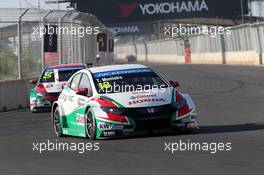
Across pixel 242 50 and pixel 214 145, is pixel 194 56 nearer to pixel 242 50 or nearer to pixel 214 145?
pixel 242 50

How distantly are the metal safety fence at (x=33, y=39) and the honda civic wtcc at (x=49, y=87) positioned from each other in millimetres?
2952

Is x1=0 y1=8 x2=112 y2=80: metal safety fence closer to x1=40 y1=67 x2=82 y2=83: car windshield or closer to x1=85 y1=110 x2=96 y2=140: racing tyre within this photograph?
x1=40 y1=67 x2=82 y2=83: car windshield

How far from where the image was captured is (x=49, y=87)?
74.2 ft

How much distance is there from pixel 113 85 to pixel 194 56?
7322 cm

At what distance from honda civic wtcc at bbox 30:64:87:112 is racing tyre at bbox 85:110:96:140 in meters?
8.73

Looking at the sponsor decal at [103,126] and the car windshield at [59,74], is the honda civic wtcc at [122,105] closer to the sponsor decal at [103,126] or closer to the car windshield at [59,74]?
the sponsor decal at [103,126]

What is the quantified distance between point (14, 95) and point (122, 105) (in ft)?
39.2

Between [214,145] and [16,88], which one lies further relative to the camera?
[16,88]

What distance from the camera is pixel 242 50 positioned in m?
61.1

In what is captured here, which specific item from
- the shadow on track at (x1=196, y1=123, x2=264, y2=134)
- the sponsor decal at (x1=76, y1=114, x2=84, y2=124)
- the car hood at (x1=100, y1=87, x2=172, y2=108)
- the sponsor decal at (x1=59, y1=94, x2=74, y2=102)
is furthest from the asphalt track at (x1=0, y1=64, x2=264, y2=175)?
the sponsor decal at (x1=59, y1=94, x2=74, y2=102)

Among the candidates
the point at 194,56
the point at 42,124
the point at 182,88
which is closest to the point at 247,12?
the point at 194,56

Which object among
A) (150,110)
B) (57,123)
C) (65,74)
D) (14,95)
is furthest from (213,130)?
(14,95)

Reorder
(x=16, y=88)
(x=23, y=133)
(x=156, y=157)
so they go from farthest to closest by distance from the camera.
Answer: (x=16, y=88) → (x=23, y=133) → (x=156, y=157)

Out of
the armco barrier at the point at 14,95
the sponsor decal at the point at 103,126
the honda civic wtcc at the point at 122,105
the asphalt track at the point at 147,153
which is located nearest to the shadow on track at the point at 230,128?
the asphalt track at the point at 147,153
